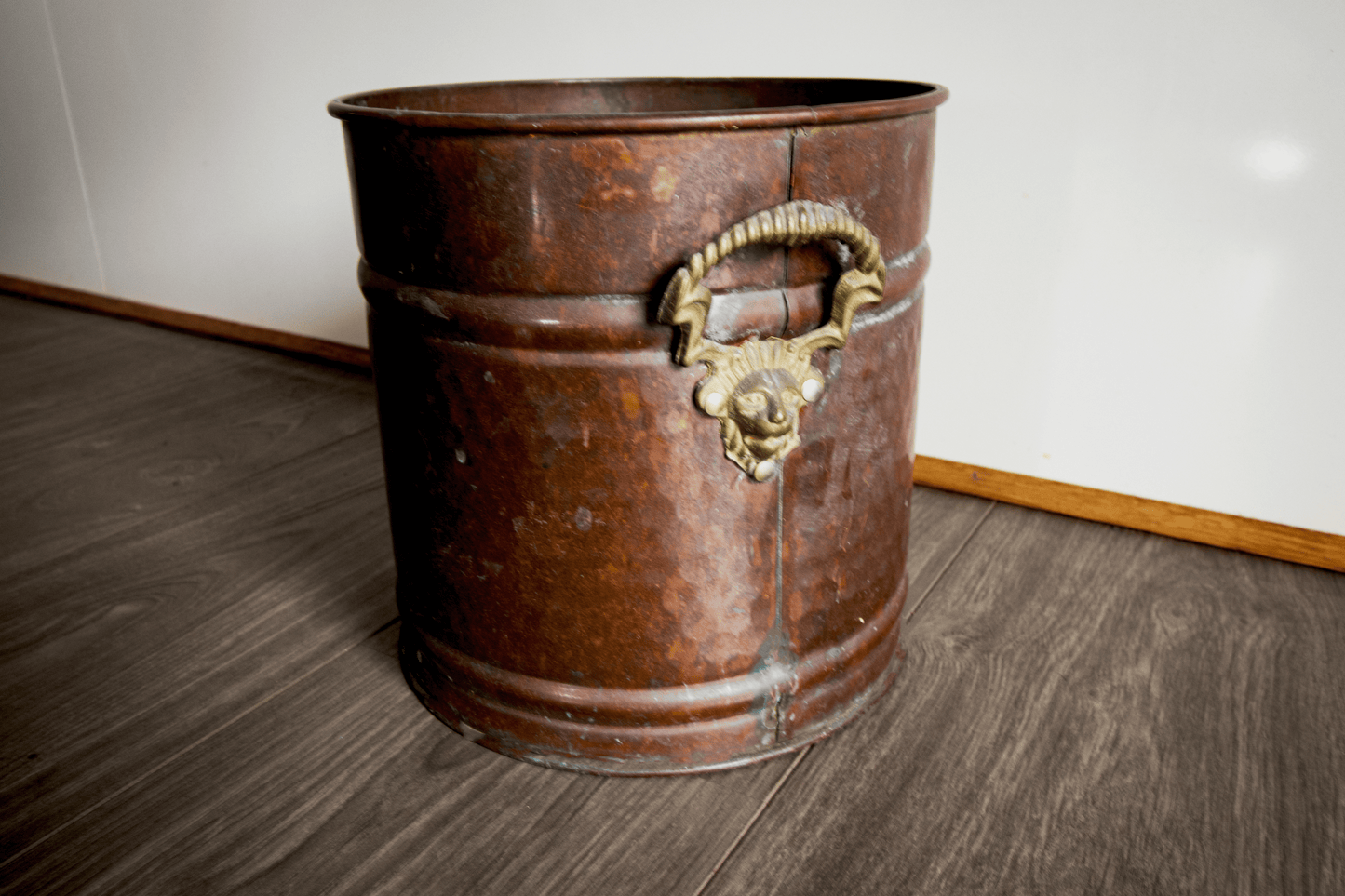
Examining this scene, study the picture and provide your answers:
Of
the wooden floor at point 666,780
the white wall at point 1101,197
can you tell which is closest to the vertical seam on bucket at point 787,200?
the wooden floor at point 666,780

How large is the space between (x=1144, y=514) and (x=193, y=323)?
2506mm

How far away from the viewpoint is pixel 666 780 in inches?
46.6

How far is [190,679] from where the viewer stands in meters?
1.37

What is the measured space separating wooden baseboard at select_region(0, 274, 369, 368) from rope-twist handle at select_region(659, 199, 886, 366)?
1733 millimetres

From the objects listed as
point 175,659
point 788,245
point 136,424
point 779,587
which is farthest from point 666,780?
point 136,424

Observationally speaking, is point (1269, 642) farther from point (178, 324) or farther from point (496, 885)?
point (178, 324)

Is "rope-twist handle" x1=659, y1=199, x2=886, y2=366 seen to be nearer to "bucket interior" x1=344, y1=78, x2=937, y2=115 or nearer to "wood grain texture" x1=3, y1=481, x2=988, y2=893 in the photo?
"bucket interior" x1=344, y1=78, x2=937, y2=115

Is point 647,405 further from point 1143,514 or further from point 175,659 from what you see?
point 1143,514

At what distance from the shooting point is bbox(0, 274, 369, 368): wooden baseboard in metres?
2.63

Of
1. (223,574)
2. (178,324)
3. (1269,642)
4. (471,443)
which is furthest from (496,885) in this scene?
(178,324)

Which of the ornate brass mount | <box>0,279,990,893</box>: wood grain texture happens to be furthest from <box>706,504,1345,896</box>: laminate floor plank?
the ornate brass mount

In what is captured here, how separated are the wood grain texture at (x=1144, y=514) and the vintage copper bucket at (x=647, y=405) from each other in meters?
0.65

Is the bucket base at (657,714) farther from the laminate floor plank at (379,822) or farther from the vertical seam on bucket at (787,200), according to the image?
the vertical seam on bucket at (787,200)

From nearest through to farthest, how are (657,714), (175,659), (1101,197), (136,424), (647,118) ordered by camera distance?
(647,118)
(657,714)
(175,659)
(1101,197)
(136,424)
